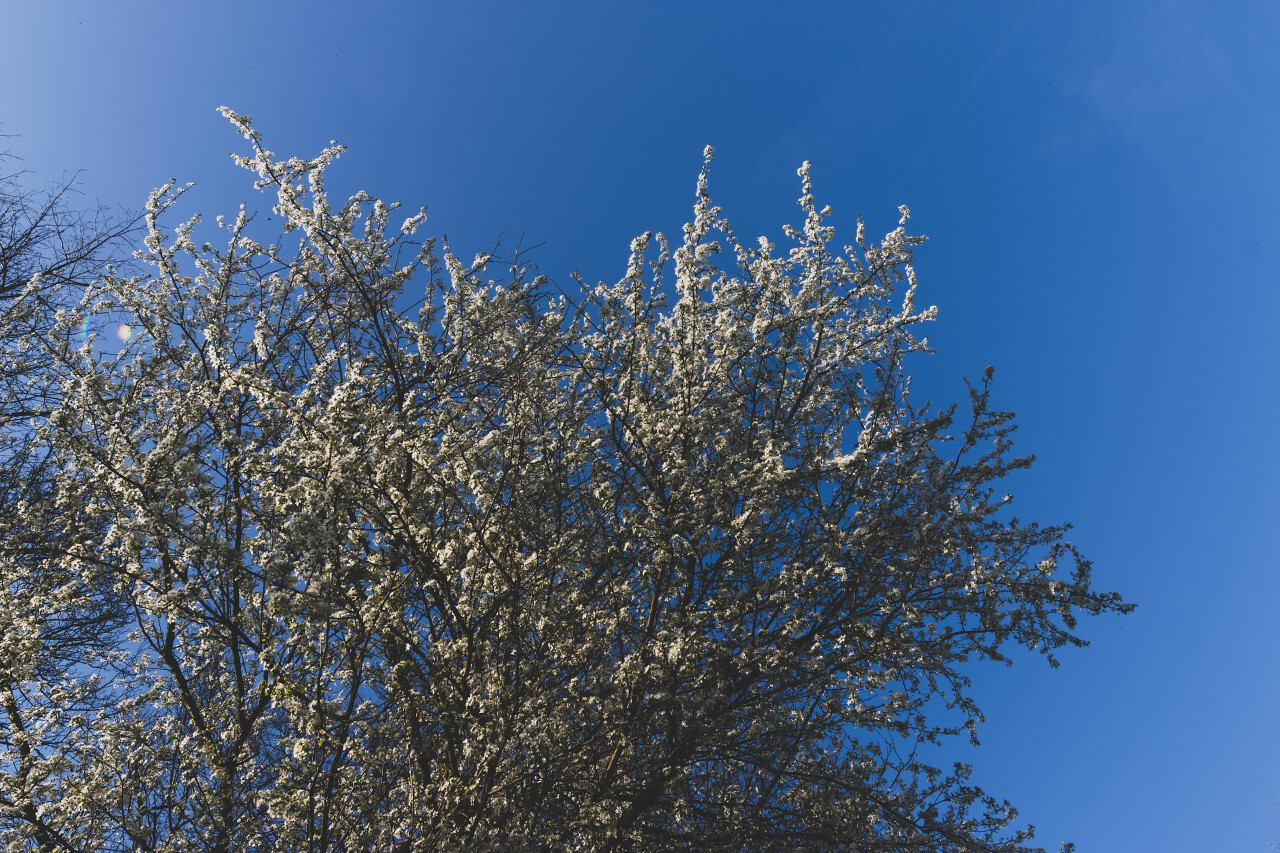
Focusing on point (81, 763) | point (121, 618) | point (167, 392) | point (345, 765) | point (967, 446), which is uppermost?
point (967, 446)

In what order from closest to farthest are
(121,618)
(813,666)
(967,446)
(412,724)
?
(412,724) → (813,666) → (967,446) → (121,618)

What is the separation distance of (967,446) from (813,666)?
2.42 m

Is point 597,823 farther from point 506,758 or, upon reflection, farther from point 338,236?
point 338,236

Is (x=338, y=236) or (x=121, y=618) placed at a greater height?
(x=338, y=236)

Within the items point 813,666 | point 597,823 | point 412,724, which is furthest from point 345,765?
point 813,666

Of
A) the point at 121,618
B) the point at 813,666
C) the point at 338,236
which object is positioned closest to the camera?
the point at 813,666

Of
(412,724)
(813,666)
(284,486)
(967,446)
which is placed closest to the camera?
(284,486)

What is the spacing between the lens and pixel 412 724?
17.2ft

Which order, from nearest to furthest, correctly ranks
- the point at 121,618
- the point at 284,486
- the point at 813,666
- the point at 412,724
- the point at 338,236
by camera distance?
the point at 284,486, the point at 412,724, the point at 813,666, the point at 338,236, the point at 121,618

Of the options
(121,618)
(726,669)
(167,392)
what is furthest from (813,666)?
(121,618)

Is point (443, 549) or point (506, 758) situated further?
point (443, 549)

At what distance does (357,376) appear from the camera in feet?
15.5

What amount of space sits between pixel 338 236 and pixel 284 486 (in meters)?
3.43

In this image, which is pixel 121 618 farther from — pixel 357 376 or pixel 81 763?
pixel 357 376
